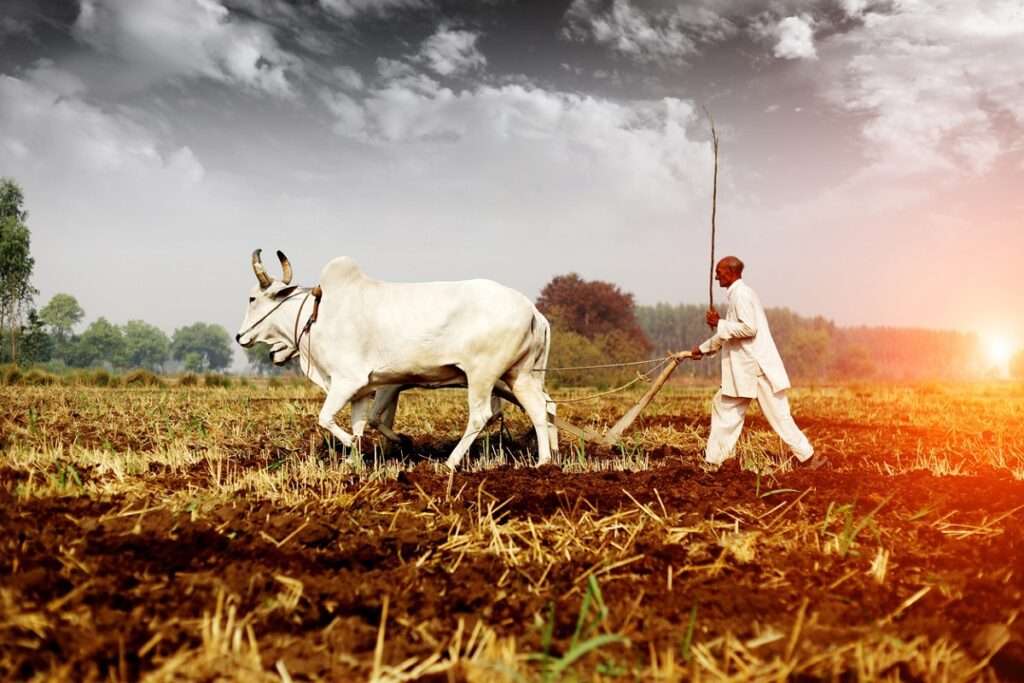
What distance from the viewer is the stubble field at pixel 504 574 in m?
2.47

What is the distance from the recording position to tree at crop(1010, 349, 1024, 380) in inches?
1863

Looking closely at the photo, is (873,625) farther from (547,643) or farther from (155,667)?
(155,667)

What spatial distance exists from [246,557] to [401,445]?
13.7ft

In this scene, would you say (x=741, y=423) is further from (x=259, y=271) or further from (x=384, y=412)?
(x=259, y=271)

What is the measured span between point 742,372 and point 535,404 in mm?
1946

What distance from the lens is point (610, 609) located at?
2887 mm

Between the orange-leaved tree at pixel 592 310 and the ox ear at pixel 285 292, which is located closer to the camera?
the ox ear at pixel 285 292

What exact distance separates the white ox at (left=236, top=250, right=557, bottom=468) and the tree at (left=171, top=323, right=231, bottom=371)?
468 feet

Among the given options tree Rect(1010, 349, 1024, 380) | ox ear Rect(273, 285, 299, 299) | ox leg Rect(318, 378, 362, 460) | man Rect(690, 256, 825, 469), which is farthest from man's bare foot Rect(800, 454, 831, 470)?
tree Rect(1010, 349, 1024, 380)

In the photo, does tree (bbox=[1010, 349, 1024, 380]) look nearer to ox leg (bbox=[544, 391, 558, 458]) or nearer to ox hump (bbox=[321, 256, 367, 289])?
ox leg (bbox=[544, 391, 558, 458])

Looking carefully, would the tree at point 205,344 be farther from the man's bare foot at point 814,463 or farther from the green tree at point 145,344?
the man's bare foot at point 814,463

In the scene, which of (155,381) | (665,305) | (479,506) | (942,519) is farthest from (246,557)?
(665,305)

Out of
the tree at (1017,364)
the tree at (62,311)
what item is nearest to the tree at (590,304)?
the tree at (1017,364)

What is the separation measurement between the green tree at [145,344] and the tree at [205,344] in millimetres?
5657
